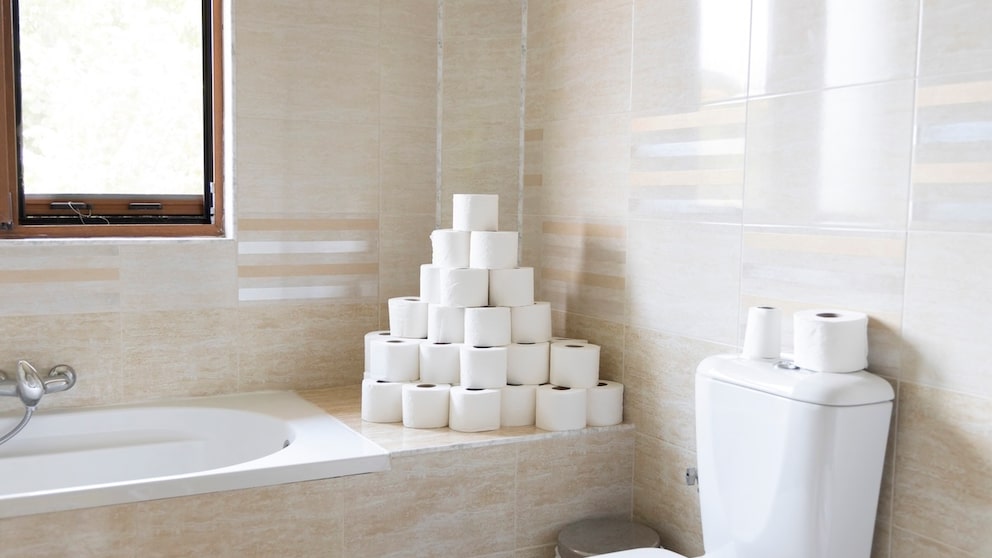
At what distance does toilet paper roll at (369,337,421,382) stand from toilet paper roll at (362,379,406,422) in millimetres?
54

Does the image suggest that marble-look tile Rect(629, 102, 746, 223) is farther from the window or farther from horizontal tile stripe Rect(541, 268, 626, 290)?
the window

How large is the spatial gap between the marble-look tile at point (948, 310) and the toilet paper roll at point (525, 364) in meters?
1.08

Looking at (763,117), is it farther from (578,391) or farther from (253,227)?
→ (253,227)

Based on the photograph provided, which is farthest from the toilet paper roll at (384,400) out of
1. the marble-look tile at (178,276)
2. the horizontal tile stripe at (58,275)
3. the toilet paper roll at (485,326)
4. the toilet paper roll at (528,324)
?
the horizontal tile stripe at (58,275)

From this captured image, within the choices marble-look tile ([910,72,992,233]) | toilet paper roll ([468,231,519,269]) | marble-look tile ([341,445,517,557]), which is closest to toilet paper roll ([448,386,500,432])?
marble-look tile ([341,445,517,557])

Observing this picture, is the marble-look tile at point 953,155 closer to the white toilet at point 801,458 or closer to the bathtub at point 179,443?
the white toilet at point 801,458

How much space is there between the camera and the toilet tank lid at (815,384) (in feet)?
6.03

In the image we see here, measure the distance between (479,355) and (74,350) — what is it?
1197 millimetres

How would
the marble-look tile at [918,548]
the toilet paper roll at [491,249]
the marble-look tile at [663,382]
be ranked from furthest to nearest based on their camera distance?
the toilet paper roll at [491,249], the marble-look tile at [663,382], the marble-look tile at [918,548]

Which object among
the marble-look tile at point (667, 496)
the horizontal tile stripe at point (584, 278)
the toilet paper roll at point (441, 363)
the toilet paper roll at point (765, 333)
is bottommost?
the marble-look tile at point (667, 496)

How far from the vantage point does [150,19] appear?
113 inches

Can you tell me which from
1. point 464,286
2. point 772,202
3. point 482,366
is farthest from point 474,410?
point 772,202

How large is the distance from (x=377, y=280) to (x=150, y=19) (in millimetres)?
1092

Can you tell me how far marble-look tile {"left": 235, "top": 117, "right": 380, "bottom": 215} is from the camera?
9.59ft
